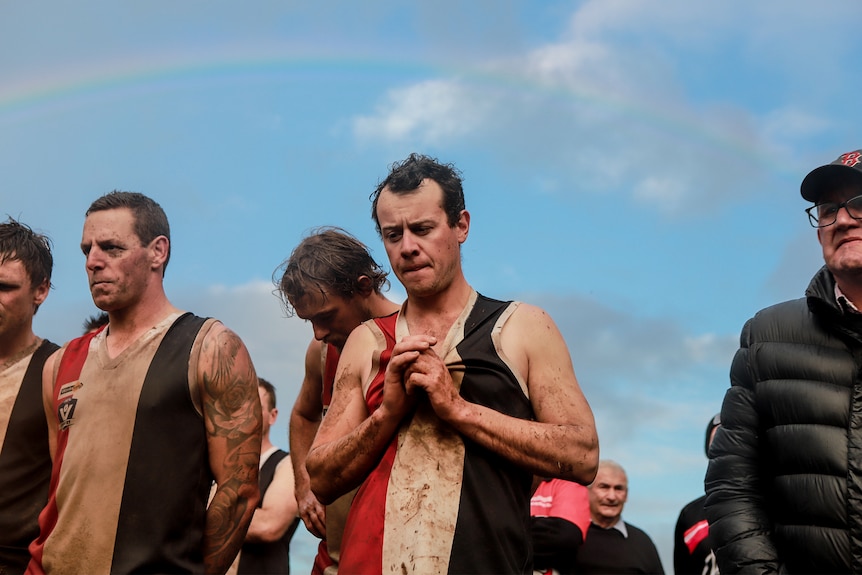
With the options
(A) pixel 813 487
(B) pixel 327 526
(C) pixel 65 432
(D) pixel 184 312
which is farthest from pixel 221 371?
(A) pixel 813 487

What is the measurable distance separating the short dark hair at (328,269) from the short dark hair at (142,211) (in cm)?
107

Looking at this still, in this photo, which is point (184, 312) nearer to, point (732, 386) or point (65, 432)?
point (65, 432)

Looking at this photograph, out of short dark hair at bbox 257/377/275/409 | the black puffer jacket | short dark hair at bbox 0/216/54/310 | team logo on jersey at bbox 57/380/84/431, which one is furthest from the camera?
short dark hair at bbox 257/377/275/409

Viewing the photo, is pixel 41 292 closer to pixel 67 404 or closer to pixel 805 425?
pixel 67 404

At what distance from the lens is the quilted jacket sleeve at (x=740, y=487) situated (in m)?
4.23

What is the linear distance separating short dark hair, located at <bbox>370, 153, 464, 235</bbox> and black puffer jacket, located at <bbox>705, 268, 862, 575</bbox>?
4.74ft

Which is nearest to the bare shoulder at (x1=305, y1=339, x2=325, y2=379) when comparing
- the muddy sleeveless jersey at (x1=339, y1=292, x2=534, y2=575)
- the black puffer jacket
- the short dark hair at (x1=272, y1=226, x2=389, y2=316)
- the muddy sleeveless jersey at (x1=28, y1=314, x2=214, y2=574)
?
the short dark hair at (x1=272, y1=226, x2=389, y2=316)

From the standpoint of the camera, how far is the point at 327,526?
5660 millimetres

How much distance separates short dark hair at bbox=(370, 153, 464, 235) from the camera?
4.36 meters

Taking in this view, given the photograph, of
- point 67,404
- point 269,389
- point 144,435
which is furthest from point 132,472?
point 269,389

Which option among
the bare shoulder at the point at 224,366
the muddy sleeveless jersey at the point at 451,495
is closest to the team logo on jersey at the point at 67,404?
the bare shoulder at the point at 224,366

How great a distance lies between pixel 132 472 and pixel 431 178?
1.92 m

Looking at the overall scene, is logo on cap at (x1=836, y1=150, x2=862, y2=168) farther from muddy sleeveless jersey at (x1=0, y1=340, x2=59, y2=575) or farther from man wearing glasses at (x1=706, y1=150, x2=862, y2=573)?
muddy sleeveless jersey at (x1=0, y1=340, x2=59, y2=575)

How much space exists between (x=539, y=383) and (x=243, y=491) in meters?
1.66
